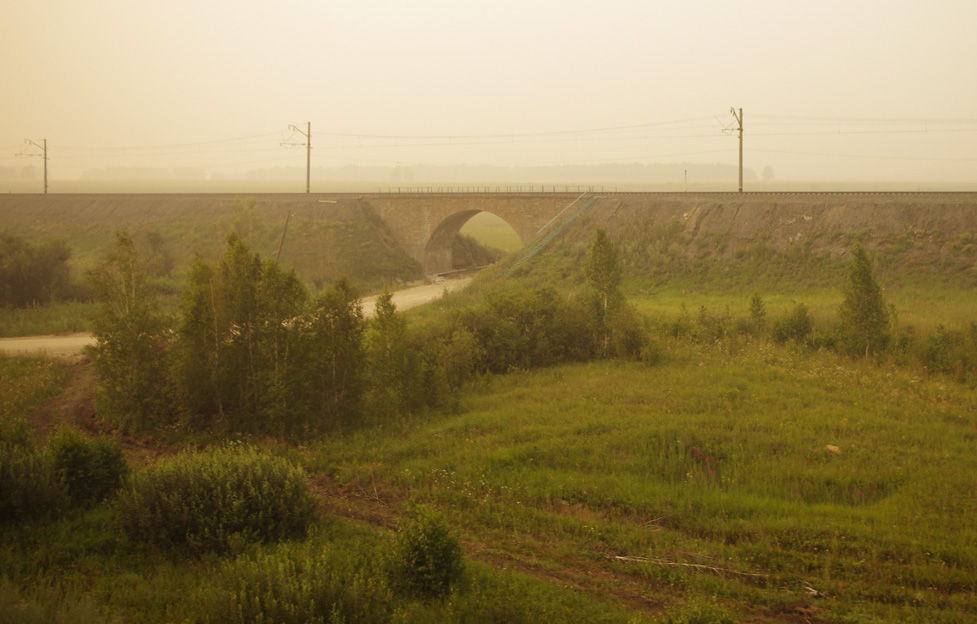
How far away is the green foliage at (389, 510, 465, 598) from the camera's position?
822 cm

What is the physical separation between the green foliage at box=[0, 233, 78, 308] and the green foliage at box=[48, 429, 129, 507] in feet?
80.2

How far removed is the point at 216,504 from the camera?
969cm

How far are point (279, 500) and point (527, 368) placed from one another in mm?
11294

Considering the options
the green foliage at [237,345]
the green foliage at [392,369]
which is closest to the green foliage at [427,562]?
the green foliage at [237,345]

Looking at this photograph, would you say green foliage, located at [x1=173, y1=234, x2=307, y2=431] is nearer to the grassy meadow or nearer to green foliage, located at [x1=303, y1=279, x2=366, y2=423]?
green foliage, located at [x1=303, y1=279, x2=366, y2=423]

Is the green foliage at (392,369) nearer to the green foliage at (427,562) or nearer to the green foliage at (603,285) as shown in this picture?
the green foliage at (603,285)

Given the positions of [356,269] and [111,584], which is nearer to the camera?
[111,584]

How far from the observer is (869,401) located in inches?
625

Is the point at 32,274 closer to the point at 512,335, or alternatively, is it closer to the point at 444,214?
the point at 512,335

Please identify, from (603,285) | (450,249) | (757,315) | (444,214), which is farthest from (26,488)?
(450,249)

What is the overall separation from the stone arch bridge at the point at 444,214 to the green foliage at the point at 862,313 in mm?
25117

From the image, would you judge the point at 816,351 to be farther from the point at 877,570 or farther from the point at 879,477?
the point at 877,570

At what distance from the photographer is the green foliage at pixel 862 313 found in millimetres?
19500

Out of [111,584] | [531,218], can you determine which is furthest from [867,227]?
[111,584]
